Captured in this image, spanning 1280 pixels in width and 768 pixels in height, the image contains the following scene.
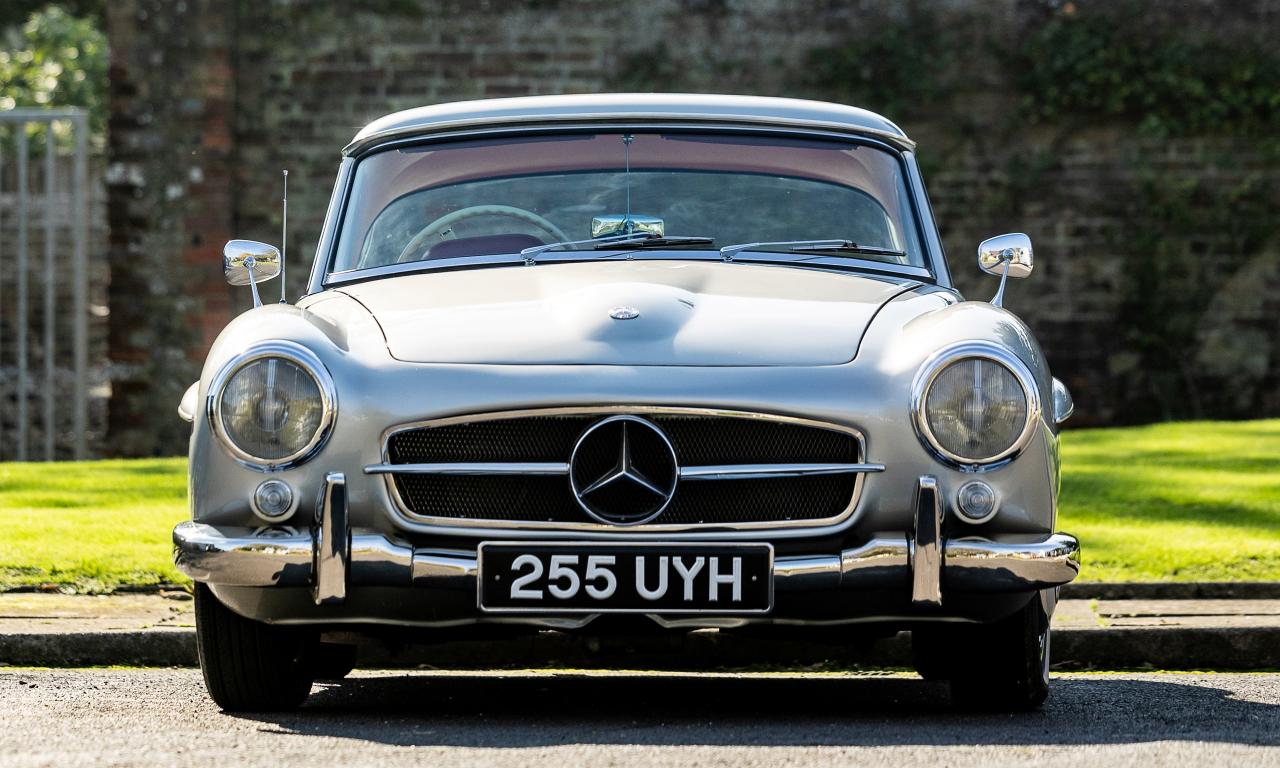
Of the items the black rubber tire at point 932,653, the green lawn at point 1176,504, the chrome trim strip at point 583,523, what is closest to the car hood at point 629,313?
the chrome trim strip at point 583,523

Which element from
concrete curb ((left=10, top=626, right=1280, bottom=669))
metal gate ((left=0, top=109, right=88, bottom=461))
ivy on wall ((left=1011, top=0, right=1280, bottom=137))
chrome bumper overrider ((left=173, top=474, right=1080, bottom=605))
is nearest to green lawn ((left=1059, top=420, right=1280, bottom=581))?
concrete curb ((left=10, top=626, right=1280, bottom=669))

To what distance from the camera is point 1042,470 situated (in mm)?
4105

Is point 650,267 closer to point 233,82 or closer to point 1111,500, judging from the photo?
point 1111,500

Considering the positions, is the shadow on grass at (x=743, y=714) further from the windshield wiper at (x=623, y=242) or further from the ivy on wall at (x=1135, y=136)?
the ivy on wall at (x=1135, y=136)

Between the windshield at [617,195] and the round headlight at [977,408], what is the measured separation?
108 cm

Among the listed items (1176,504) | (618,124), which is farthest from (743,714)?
(1176,504)

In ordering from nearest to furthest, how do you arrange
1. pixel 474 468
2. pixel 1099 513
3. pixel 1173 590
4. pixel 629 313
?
1. pixel 474 468
2. pixel 629 313
3. pixel 1173 590
4. pixel 1099 513

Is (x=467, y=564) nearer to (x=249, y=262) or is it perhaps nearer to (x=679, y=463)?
(x=679, y=463)

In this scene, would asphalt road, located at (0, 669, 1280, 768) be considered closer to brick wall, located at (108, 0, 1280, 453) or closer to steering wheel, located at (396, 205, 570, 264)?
steering wheel, located at (396, 205, 570, 264)

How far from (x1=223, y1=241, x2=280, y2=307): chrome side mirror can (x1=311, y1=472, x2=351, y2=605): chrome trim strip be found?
1312 millimetres

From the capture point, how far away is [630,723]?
430cm

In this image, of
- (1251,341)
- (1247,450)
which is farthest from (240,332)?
(1251,341)

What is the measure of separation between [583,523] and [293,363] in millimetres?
707

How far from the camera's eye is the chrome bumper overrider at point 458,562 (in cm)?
395
